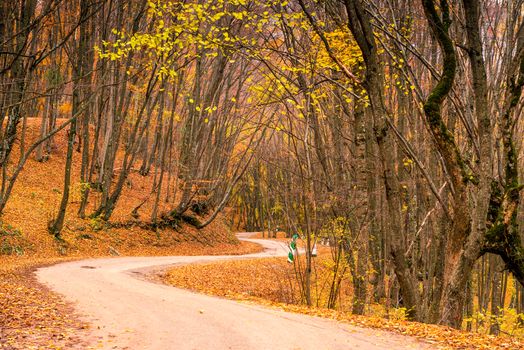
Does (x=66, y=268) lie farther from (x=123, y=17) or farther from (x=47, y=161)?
(x=47, y=161)

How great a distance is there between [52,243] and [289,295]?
375 inches

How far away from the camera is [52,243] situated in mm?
20469

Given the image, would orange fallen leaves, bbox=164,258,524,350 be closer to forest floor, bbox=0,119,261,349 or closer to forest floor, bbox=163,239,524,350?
forest floor, bbox=163,239,524,350

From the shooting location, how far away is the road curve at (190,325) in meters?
7.13

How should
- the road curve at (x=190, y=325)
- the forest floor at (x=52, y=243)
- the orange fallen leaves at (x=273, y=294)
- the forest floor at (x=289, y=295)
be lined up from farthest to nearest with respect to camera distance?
the forest floor at (x=52, y=243)
the forest floor at (x=289, y=295)
the orange fallen leaves at (x=273, y=294)
the road curve at (x=190, y=325)

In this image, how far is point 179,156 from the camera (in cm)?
2984

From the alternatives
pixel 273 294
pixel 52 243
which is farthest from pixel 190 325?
pixel 52 243

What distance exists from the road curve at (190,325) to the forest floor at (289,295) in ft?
1.71

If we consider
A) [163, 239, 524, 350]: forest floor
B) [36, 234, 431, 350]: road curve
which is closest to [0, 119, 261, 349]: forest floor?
[36, 234, 431, 350]: road curve

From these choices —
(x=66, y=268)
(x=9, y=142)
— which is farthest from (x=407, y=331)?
(x=9, y=142)

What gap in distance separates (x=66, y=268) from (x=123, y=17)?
12.2 meters

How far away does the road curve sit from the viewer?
7.13m

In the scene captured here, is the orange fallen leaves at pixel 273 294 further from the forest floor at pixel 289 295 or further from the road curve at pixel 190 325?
the road curve at pixel 190 325

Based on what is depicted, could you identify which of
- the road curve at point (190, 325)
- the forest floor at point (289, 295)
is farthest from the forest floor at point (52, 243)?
the forest floor at point (289, 295)
